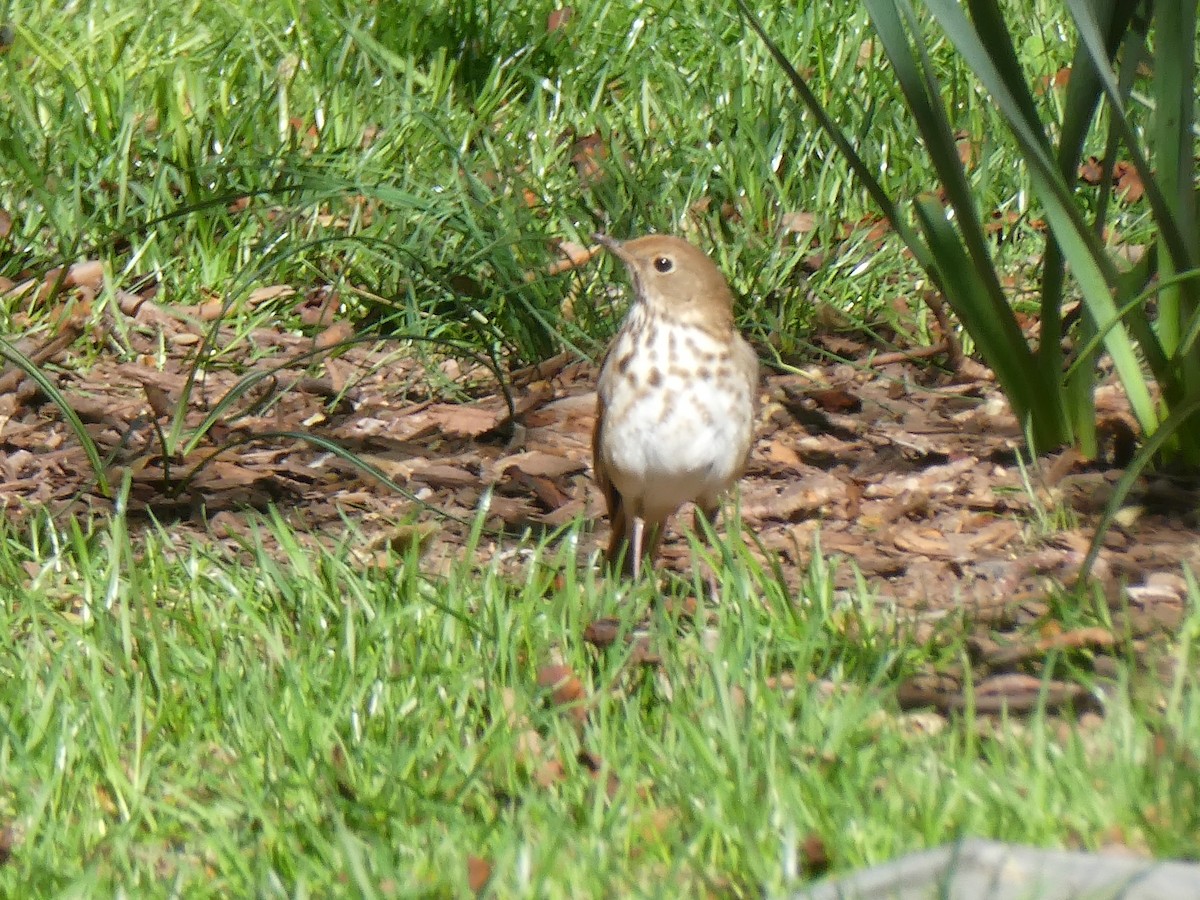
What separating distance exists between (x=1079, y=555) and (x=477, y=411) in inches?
78.5

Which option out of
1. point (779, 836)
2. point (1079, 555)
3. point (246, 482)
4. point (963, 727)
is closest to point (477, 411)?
point (246, 482)

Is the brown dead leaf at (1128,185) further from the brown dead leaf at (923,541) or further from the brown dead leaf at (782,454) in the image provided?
the brown dead leaf at (923,541)

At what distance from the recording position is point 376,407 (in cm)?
539

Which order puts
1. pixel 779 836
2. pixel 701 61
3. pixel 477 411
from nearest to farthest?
1. pixel 779 836
2. pixel 477 411
3. pixel 701 61

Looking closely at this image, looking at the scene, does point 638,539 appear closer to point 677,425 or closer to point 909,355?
point 677,425

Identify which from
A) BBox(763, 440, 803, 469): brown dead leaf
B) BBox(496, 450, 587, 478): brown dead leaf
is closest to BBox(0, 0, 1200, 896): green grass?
BBox(496, 450, 587, 478): brown dead leaf

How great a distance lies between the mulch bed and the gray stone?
0.78 metres

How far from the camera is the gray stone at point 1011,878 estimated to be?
2170mm

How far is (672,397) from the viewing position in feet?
14.3

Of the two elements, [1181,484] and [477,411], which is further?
[477,411]

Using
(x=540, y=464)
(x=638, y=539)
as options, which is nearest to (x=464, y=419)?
(x=540, y=464)

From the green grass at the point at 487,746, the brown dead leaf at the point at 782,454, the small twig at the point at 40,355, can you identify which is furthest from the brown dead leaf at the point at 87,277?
the brown dead leaf at the point at 782,454

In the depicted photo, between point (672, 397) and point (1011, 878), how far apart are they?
2.26 m

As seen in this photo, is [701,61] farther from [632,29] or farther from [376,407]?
[376,407]
